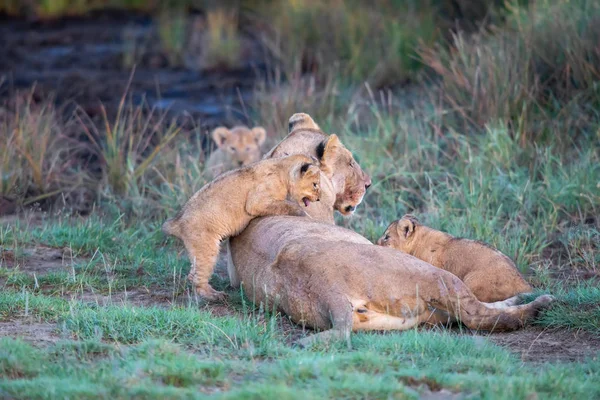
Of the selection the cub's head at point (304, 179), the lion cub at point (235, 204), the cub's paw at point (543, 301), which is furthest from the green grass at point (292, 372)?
the cub's head at point (304, 179)

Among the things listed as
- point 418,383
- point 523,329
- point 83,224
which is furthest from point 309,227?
point 83,224

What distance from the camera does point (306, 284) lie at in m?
5.64

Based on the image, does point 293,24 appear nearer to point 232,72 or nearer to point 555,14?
point 232,72

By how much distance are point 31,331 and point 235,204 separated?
1.71 m

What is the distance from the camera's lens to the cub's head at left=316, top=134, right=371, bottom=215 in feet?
24.3

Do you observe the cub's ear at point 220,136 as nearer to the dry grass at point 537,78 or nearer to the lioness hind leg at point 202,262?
the dry grass at point 537,78

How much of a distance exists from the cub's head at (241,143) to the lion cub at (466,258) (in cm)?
382

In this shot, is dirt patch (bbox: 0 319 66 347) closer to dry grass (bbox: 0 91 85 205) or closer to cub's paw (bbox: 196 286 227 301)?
cub's paw (bbox: 196 286 227 301)

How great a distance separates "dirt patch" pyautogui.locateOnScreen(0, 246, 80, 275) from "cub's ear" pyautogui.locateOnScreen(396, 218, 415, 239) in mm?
2476

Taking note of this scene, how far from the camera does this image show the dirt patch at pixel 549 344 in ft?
17.6

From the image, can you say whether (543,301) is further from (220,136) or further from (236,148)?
(220,136)

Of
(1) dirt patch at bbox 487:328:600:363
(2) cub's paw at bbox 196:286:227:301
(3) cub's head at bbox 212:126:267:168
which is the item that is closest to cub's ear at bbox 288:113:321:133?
(2) cub's paw at bbox 196:286:227:301

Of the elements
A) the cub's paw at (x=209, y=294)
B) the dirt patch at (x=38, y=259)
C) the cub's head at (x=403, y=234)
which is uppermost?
the cub's head at (x=403, y=234)

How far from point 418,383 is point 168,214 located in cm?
483
